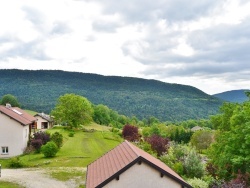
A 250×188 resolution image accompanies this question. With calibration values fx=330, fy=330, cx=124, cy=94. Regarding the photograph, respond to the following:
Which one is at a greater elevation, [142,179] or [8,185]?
[142,179]

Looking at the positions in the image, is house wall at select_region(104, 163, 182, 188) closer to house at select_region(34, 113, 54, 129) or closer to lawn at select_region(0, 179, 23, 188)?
lawn at select_region(0, 179, 23, 188)

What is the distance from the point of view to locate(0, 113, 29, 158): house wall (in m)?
41.8

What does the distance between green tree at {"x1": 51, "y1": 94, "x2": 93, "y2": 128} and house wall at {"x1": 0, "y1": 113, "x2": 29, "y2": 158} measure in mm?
36758

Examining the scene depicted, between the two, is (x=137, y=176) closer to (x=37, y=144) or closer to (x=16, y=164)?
(x=16, y=164)

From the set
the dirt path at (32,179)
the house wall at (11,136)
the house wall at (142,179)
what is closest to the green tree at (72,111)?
the house wall at (11,136)

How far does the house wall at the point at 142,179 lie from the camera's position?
16750 millimetres

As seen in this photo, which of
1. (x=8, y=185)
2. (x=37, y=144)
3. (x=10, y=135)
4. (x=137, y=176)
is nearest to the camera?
(x=137, y=176)

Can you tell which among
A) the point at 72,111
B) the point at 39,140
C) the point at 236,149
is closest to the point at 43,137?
the point at 39,140

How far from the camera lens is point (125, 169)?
1670 cm

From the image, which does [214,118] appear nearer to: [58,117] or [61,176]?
[61,176]

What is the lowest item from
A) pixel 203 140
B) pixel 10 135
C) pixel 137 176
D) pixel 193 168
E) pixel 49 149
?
pixel 203 140

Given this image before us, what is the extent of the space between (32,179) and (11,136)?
14772 mm

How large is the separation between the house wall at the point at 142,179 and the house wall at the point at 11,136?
28530 mm

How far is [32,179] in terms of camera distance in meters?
28.9
